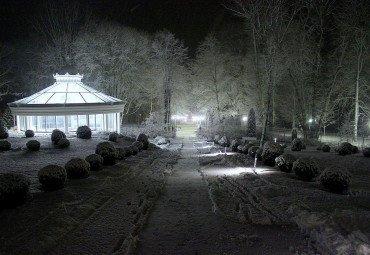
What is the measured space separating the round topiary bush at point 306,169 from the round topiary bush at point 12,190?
9503 millimetres

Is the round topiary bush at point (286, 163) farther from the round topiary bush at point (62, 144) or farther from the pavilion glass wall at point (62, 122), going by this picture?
the pavilion glass wall at point (62, 122)

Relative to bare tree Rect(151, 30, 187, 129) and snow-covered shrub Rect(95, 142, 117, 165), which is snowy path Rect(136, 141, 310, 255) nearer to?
snow-covered shrub Rect(95, 142, 117, 165)

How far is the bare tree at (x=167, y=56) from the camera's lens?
36.4m

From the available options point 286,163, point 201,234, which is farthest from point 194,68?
point 201,234

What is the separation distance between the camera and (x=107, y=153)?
15.6 metres

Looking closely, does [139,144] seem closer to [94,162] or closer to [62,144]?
[62,144]

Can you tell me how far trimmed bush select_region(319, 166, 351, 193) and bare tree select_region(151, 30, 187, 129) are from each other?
2665cm

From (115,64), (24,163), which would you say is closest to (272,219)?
(24,163)

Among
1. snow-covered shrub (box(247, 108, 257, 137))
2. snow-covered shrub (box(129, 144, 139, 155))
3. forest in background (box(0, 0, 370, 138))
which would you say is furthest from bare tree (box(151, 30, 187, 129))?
snow-covered shrub (box(129, 144, 139, 155))

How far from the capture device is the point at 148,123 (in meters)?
34.2

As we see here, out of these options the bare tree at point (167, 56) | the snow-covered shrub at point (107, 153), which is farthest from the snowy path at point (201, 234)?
the bare tree at point (167, 56)

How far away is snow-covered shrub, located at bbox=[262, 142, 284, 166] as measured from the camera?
15.8 metres

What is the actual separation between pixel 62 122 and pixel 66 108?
1.62m

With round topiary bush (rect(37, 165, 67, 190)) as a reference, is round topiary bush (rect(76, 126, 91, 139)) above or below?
above
